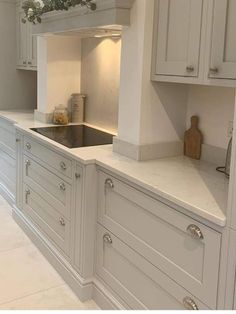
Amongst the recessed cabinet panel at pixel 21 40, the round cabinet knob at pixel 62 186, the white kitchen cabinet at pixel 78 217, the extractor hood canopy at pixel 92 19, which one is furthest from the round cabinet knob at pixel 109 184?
the recessed cabinet panel at pixel 21 40

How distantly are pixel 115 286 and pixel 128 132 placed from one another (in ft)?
3.06

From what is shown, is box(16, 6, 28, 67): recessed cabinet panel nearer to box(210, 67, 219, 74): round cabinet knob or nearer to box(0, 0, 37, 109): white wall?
box(0, 0, 37, 109): white wall

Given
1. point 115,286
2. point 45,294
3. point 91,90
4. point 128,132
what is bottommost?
point 45,294

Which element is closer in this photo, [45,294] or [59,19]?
[45,294]

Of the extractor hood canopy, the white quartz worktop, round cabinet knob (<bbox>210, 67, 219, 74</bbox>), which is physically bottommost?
the white quartz worktop

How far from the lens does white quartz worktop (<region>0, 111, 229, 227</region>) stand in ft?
5.25

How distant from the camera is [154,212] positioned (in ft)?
6.00

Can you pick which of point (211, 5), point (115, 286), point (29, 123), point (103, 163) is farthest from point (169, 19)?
point (29, 123)

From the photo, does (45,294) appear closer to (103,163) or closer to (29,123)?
(103,163)

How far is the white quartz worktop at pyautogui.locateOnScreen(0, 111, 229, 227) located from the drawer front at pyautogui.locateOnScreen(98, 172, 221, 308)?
71 mm

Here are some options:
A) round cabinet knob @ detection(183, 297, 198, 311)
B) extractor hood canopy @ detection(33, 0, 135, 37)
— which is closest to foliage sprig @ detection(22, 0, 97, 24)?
extractor hood canopy @ detection(33, 0, 135, 37)

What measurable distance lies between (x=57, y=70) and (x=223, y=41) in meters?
2.09

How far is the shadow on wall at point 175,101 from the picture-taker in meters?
2.33

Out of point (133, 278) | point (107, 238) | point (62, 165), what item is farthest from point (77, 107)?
point (133, 278)
